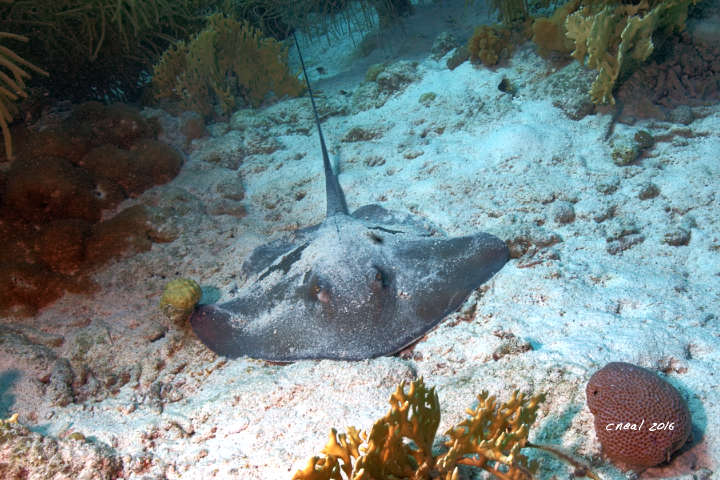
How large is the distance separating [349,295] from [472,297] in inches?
39.8

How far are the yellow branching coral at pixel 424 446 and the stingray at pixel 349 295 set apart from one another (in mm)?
760

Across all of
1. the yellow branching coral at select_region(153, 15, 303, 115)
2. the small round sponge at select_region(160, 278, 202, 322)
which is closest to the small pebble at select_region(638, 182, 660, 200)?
the small round sponge at select_region(160, 278, 202, 322)

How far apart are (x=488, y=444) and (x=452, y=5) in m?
11.1

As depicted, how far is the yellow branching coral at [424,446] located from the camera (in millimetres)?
1522

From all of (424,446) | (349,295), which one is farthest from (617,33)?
(424,446)

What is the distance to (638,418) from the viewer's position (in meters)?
1.72


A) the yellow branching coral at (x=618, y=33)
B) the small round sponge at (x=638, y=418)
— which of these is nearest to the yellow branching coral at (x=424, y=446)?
the small round sponge at (x=638, y=418)

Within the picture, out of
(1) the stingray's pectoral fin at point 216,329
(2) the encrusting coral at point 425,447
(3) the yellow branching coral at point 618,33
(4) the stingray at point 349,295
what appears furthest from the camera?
(3) the yellow branching coral at point 618,33

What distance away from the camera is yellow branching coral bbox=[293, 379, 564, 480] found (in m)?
1.52

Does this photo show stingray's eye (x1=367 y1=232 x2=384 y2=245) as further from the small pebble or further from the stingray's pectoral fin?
the small pebble

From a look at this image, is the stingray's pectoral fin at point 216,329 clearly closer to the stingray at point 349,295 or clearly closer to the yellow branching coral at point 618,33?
the stingray at point 349,295

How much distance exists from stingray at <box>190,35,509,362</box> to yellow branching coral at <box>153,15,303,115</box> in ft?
14.6

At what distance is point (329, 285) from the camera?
2811 millimetres

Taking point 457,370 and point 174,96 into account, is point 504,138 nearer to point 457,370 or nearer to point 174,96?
point 457,370
